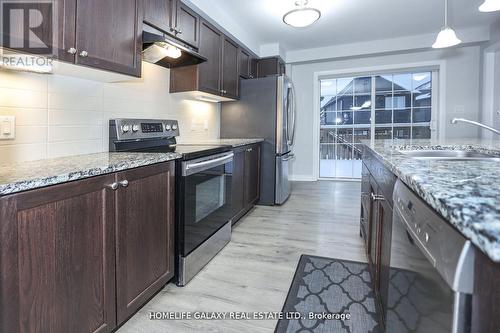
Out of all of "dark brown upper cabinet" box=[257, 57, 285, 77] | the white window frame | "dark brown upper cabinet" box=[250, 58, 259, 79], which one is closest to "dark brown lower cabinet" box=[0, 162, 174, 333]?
"dark brown upper cabinet" box=[250, 58, 259, 79]

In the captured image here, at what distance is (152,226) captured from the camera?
5.30 feet

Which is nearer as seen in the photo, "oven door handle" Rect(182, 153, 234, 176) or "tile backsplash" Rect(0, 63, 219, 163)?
"tile backsplash" Rect(0, 63, 219, 163)

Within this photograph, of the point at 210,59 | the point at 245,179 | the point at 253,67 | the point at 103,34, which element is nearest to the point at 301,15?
the point at 210,59

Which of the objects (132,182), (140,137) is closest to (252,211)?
(140,137)

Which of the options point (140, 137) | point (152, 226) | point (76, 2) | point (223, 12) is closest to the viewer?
point (76, 2)

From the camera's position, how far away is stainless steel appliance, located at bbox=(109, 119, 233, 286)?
1854mm

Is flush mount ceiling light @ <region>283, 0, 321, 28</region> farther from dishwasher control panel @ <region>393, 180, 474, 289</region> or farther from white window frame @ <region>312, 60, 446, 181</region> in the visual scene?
white window frame @ <region>312, 60, 446, 181</region>

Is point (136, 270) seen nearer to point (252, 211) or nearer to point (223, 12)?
point (252, 211)

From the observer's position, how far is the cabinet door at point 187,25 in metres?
2.45

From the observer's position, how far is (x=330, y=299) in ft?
5.72

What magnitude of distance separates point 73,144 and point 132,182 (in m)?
0.72

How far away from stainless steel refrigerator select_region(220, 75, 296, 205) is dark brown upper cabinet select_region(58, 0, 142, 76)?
212 centimetres

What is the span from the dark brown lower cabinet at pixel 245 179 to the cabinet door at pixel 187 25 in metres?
1.13

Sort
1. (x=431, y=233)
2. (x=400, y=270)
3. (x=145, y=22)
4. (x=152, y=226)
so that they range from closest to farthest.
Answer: (x=431, y=233) → (x=400, y=270) → (x=152, y=226) → (x=145, y=22)
